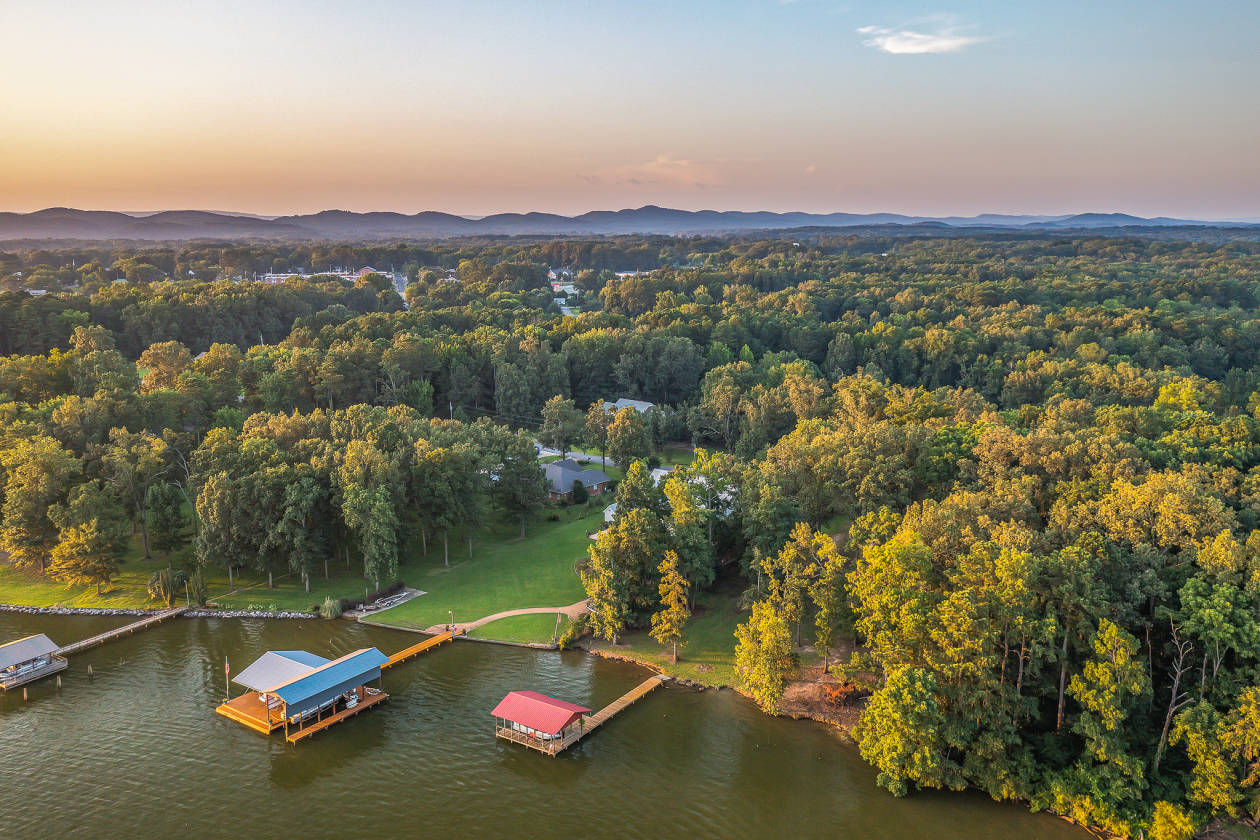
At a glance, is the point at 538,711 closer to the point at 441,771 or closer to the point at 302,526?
the point at 441,771

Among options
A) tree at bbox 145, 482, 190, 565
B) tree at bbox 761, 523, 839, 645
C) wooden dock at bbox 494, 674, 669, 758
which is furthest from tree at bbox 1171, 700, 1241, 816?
tree at bbox 145, 482, 190, 565

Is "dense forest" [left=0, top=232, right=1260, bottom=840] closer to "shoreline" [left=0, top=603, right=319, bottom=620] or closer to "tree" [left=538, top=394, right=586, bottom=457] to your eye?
"tree" [left=538, top=394, right=586, bottom=457]

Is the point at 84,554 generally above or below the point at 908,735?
above

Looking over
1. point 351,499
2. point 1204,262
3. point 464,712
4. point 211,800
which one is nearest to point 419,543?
point 351,499

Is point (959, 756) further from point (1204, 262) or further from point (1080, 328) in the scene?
point (1204, 262)

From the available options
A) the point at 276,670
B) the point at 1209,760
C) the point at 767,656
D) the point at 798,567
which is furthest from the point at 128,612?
the point at 1209,760

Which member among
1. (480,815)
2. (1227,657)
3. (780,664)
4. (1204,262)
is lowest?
(480,815)
